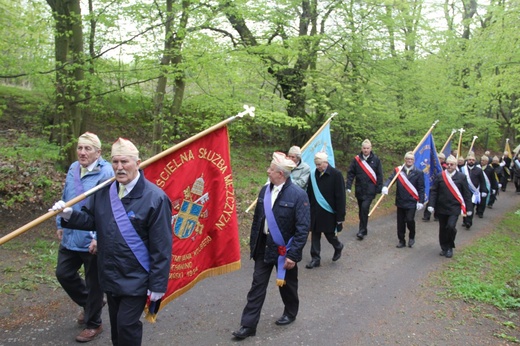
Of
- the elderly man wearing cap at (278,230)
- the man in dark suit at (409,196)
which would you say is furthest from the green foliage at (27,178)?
the man in dark suit at (409,196)

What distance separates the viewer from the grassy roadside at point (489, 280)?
588 cm

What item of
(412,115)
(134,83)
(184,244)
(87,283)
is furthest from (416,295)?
(412,115)

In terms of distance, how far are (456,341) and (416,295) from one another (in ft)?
4.83

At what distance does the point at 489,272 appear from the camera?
26.0 feet

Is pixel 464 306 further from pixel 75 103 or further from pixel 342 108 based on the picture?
pixel 342 108

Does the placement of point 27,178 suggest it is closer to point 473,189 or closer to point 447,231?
point 447,231

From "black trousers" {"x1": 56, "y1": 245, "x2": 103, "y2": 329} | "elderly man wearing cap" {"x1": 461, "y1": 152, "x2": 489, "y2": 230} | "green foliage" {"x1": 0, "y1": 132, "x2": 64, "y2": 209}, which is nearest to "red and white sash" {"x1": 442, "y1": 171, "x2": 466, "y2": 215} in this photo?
"elderly man wearing cap" {"x1": 461, "y1": 152, "x2": 489, "y2": 230}

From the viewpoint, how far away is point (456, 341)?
5.00 meters

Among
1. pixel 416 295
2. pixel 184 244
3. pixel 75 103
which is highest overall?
pixel 75 103

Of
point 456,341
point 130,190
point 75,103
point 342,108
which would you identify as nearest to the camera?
point 130,190

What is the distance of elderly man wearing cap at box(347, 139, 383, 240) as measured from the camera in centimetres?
953

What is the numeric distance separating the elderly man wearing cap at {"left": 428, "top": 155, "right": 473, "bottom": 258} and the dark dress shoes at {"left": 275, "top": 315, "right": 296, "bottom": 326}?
5004 mm

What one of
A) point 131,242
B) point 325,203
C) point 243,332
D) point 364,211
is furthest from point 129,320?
point 364,211

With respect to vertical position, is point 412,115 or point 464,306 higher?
point 412,115
